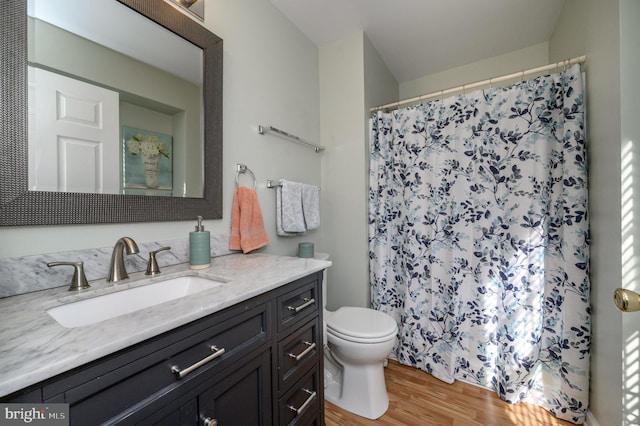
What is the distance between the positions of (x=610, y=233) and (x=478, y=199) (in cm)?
59

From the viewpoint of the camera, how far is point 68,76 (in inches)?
33.5

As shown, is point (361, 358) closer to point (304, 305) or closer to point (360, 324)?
point (360, 324)

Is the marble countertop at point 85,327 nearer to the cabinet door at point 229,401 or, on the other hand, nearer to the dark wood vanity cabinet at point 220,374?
the dark wood vanity cabinet at point 220,374

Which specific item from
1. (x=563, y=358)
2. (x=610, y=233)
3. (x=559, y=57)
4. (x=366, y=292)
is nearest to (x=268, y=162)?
(x=366, y=292)

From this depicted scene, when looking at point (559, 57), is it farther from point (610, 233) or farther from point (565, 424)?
point (565, 424)

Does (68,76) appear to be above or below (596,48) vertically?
below

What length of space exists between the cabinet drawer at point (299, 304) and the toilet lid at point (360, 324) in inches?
16.5

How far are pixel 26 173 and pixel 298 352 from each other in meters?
1.05

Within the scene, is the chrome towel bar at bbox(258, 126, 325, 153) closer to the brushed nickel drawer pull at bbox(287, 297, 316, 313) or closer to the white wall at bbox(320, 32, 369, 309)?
the white wall at bbox(320, 32, 369, 309)

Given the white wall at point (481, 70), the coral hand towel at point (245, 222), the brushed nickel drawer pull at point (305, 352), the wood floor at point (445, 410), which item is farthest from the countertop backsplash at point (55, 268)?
the white wall at point (481, 70)

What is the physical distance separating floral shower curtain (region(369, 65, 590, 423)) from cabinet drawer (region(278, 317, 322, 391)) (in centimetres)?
94

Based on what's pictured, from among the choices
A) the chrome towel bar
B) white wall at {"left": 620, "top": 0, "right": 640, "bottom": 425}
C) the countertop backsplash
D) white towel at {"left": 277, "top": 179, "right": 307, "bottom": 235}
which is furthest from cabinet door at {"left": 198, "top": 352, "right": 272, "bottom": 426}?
white wall at {"left": 620, "top": 0, "right": 640, "bottom": 425}

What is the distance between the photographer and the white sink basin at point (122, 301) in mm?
719

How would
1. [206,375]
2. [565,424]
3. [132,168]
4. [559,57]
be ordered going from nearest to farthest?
[206,375], [132,168], [565,424], [559,57]
